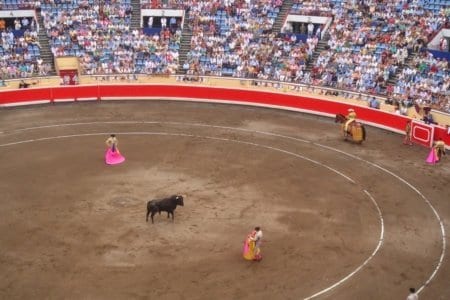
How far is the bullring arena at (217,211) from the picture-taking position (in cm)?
1719

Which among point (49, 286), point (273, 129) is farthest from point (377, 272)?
point (273, 129)

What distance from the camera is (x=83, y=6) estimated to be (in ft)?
152

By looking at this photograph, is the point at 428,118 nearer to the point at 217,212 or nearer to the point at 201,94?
the point at 201,94

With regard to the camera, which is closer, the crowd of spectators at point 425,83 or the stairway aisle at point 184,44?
the crowd of spectators at point 425,83

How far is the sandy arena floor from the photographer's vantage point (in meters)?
17.2

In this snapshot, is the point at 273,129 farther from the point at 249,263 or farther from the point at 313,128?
the point at 249,263

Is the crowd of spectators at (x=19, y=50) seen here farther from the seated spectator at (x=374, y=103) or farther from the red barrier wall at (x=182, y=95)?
the seated spectator at (x=374, y=103)

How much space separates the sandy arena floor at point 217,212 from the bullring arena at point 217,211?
2.6 inches

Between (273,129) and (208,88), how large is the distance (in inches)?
306

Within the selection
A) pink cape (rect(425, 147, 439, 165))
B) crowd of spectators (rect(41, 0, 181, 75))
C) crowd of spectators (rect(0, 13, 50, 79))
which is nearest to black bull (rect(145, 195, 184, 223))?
pink cape (rect(425, 147, 439, 165))

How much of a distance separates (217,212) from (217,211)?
10cm

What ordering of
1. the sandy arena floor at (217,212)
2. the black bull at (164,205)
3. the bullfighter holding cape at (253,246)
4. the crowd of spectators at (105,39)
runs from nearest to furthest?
the sandy arena floor at (217,212) → the bullfighter holding cape at (253,246) → the black bull at (164,205) → the crowd of spectators at (105,39)

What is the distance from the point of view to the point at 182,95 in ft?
128

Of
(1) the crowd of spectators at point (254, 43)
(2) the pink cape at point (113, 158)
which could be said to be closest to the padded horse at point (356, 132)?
(1) the crowd of spectators at point (254, 43)
